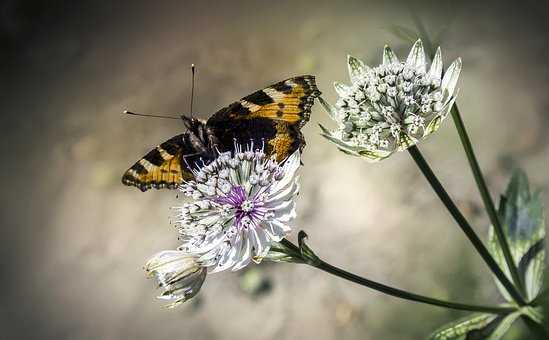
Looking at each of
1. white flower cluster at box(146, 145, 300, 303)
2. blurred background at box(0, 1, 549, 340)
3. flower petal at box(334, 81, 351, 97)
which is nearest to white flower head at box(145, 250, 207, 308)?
white flower cluster at box(146, 145, 300, 303)

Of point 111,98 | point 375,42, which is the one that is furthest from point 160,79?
point 375,42

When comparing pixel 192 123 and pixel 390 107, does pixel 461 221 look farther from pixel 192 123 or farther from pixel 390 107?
pixel 192 123

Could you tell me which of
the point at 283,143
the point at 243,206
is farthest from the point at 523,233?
the point at 243,206

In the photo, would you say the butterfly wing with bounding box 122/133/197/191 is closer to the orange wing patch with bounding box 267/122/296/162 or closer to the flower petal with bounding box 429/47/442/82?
the orange wing patch with bounding box 267/122/296/162

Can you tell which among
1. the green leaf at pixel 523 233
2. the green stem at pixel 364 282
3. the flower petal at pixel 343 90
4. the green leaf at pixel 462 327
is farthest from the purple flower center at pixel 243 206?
the green leaf at pixel 523 233

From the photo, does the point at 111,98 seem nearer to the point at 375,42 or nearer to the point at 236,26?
the point at 236,26
